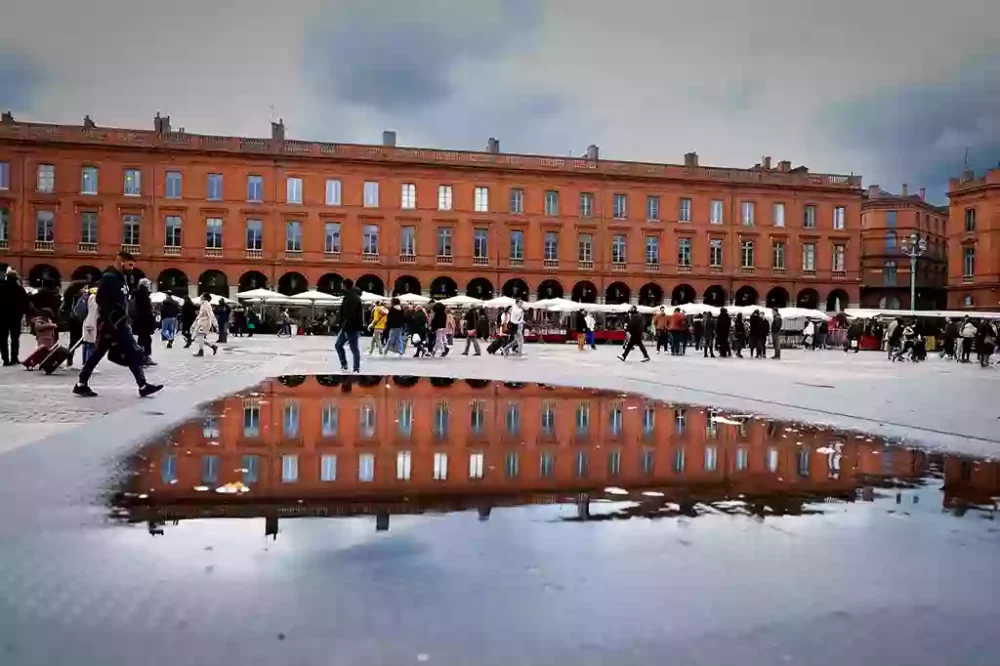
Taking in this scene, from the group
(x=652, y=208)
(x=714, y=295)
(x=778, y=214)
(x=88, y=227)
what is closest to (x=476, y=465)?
(x=88, y=227)

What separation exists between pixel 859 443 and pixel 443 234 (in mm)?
46707

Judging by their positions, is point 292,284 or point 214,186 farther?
point 292,284

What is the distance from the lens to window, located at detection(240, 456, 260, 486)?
5.22 metres

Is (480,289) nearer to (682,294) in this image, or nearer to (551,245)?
(551,245)

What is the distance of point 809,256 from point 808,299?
299cm

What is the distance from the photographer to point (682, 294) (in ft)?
186

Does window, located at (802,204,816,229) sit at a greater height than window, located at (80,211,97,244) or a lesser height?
greater

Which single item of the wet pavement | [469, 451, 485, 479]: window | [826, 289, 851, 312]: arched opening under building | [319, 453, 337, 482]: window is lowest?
the wet pavement

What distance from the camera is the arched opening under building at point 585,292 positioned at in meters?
55.2

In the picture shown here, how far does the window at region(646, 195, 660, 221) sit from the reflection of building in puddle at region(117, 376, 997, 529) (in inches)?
1853

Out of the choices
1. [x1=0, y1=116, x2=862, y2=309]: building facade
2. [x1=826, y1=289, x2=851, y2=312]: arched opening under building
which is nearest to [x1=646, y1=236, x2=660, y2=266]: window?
[x1=0, y1=116, x2=862, y2=309]: building facade

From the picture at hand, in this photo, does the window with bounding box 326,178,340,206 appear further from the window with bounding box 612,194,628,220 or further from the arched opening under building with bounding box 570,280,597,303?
the window with bounding box 612,194,628,220

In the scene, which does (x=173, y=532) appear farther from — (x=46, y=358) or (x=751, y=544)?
(x=46, y=358)

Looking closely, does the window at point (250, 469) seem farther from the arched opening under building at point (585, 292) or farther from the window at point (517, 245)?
the arched opening under building at point (585, 292)
